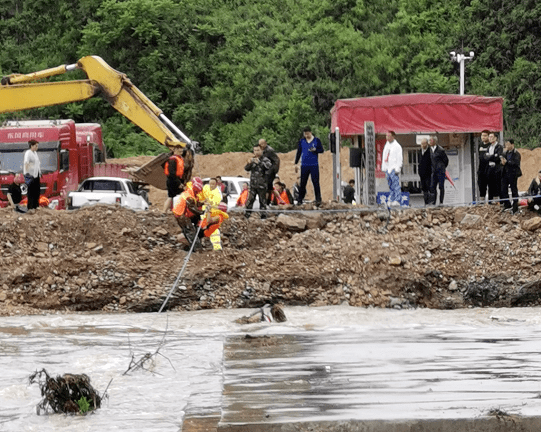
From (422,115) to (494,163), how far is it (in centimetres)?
508

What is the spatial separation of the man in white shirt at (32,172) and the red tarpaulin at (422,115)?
7400 mm

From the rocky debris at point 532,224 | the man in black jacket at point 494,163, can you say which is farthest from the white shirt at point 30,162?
the rocky debris at point 532,224

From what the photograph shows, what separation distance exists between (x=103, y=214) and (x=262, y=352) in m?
10.2

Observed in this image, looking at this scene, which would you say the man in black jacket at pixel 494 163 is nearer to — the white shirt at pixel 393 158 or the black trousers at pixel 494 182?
the black trousers at pixel 494 182

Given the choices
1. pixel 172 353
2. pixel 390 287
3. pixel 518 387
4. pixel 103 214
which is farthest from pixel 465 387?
pixel 103 214

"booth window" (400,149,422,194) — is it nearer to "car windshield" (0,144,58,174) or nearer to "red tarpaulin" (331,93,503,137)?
"red tarpaulin" (331,93,503,137)

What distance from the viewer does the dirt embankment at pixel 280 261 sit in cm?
2109

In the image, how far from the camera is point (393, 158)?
2502 cm

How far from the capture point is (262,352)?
14383 millimetres

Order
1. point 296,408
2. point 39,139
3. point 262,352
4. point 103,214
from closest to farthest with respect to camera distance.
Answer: point 296,408
point 262,352
point 103,214
point 39,139

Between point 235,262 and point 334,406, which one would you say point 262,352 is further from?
point 235,262

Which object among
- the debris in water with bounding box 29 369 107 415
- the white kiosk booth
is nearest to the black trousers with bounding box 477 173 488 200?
the white kiosk booth

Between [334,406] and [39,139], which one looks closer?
[334,406]

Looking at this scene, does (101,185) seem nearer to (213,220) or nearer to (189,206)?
(213,220)
